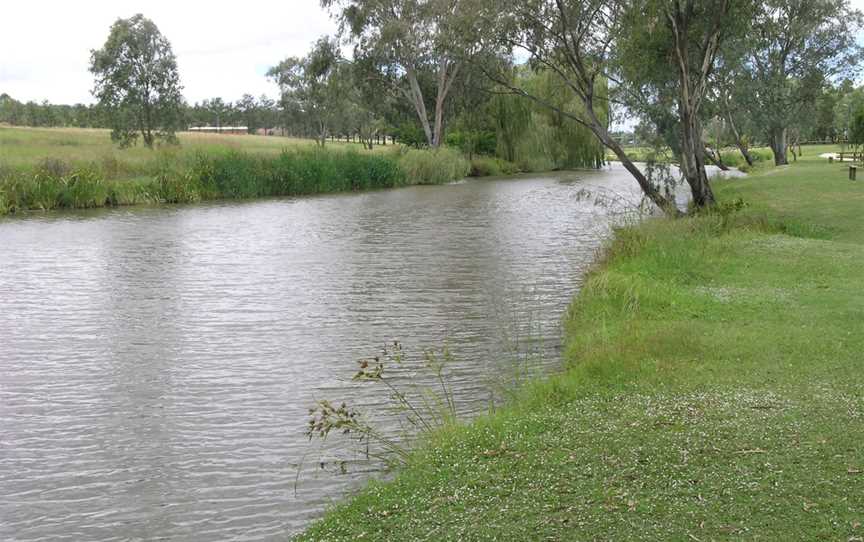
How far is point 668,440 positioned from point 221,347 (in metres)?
7.32

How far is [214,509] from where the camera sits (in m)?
6.57

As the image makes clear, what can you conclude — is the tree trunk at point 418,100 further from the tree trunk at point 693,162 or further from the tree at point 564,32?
the tree trunk at point 693,162

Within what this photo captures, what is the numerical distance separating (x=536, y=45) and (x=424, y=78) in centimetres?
4239

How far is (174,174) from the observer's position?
39.2 metres

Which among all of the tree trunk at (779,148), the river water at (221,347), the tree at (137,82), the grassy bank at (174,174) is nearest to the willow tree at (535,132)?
the grassy bank at (174,174)

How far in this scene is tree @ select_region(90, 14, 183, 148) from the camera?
54.6 m

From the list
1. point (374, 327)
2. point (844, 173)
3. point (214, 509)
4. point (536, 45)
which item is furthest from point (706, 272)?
point (844, 173)

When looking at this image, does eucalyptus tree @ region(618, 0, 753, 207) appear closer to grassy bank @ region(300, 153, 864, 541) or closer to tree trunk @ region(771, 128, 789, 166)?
grassy bank @ region(300, 153, 864, 541)

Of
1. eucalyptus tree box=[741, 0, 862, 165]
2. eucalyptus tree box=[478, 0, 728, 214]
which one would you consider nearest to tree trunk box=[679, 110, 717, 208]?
eucalyptus tree box=[478, 0, 728, 214]

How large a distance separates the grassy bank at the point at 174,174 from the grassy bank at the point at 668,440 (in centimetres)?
2897

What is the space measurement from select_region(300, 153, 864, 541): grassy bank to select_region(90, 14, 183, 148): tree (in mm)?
50145

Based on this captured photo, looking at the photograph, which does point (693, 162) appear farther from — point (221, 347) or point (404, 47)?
point (404, 47)

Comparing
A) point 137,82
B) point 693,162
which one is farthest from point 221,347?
point 137,82

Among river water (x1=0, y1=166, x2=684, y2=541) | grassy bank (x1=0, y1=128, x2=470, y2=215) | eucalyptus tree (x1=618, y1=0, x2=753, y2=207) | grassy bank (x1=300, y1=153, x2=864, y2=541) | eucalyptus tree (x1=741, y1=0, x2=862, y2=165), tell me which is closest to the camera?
grassy bank (x1=300, y1=153, x2=864, y2=541)
